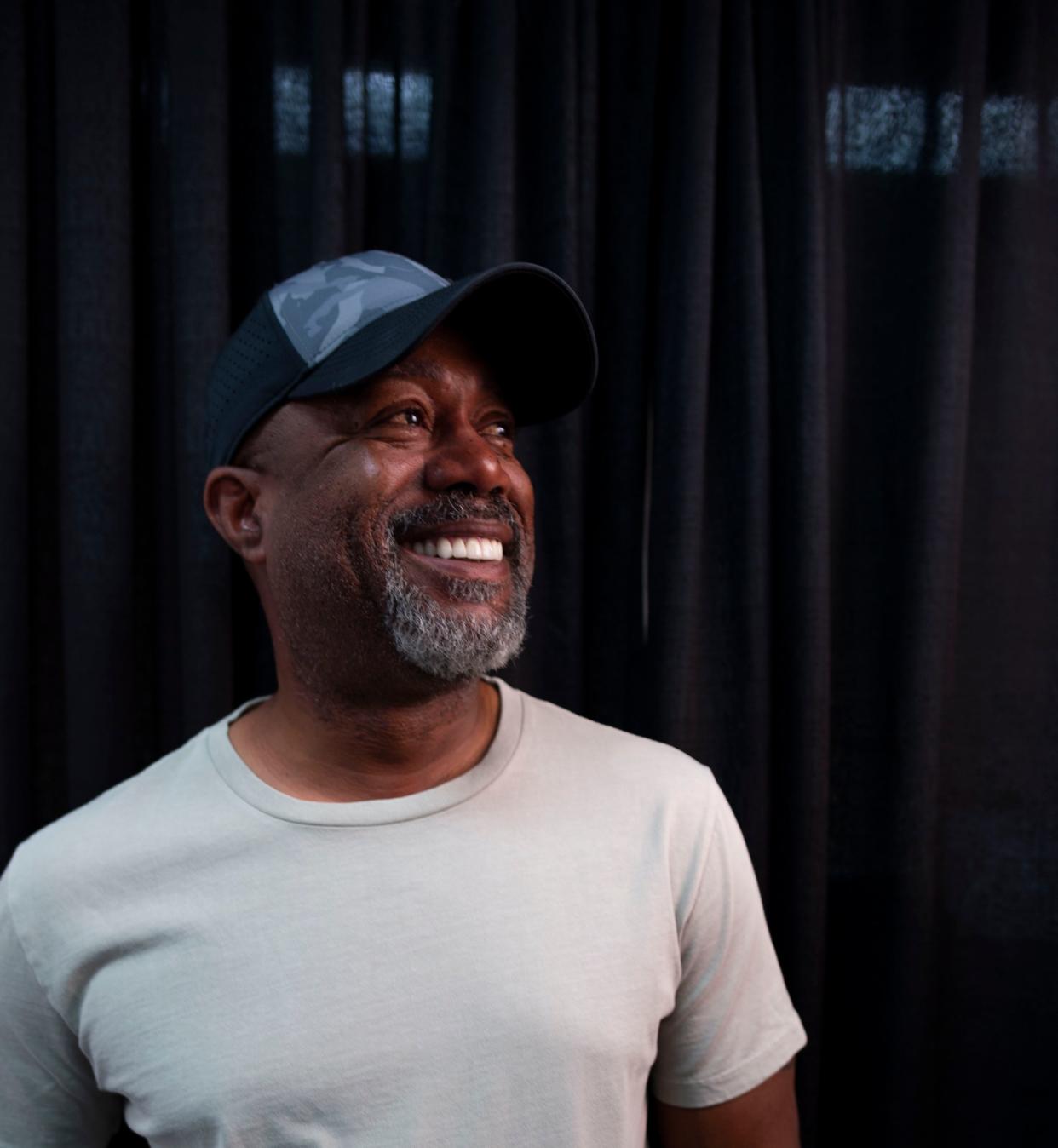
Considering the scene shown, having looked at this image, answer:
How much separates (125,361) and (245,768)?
588 millimetres

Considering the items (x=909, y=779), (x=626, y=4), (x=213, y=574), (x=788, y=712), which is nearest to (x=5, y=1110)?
(x=213, y=574)

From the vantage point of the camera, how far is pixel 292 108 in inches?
46.3

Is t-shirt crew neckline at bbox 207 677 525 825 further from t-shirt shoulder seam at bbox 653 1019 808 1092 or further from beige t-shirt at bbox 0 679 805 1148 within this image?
t-shirt shoulder seam at bbox 653 1019 808 1092

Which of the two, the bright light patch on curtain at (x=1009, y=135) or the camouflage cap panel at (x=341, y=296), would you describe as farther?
the bright light patch on curtain at (x=1009, y=135)

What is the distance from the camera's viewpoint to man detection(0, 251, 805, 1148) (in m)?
0.77

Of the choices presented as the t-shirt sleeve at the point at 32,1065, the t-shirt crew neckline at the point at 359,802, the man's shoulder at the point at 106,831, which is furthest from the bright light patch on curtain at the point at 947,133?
the t-shirt sleeve at the point at 32,1065

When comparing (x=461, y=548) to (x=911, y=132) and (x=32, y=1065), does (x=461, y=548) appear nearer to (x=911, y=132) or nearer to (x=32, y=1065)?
(x=32, y=1065)

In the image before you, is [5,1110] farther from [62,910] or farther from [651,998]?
[651,998]

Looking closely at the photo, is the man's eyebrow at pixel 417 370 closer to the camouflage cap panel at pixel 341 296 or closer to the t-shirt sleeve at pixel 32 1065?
the camouflage cap panel at pixel 341 296

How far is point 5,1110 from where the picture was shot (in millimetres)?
835

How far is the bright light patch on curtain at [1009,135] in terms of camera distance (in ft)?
4.11

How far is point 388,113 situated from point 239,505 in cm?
65

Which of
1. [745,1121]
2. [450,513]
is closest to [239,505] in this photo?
[450,513]

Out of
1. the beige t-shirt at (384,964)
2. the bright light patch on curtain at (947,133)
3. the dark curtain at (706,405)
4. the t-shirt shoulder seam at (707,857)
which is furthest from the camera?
the bright light patch on curtain at (947,133)
